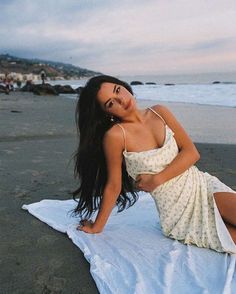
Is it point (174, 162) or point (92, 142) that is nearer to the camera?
point (174, 162)

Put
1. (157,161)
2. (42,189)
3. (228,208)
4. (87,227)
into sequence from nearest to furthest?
(228,208) < (157,161) < (87,227) < (42,189)

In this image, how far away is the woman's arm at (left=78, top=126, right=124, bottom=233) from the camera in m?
2.88

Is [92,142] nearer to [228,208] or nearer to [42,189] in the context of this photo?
[228,208]

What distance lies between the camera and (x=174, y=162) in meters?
2.86

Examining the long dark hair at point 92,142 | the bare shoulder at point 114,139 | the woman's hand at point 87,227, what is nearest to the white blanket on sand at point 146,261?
the woman's hand at point 87,227

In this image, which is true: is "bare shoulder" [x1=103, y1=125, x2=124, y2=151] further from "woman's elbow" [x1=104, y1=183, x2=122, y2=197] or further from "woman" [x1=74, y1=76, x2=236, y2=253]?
"woman's elbow" [x1=104, y1=183, x2=122, y2=197]

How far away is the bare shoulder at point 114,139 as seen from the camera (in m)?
2.87

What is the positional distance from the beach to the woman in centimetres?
61

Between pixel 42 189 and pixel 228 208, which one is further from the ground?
pixel 228 208

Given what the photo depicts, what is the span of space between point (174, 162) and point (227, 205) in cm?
46

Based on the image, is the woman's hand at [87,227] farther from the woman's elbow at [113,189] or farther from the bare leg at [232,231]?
the bare leg at [232,231]

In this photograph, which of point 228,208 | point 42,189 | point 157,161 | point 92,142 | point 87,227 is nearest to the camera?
point 228,208

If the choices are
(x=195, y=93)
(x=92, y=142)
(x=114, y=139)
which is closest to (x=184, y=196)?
(x=114, y=139)

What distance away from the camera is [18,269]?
277 cm
